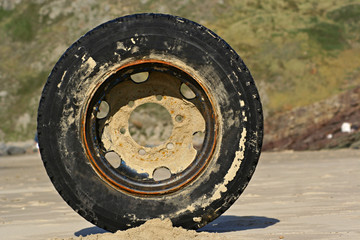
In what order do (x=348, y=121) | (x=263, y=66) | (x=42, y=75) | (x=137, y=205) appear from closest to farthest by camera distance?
(x=137, y=205), (x=348, y=121), (x=263, y=66), (x=42, y=75)

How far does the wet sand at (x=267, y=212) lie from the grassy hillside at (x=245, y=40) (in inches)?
650

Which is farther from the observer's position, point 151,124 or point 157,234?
point 151,124

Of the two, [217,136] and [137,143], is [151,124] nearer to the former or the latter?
[137,143]

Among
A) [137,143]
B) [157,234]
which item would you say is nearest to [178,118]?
[137,143]

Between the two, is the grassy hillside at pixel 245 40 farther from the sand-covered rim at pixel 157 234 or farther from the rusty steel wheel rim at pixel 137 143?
the sand-covered rim at pixel 157 234

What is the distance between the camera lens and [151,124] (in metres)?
28.3

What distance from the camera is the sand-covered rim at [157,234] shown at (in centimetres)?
511

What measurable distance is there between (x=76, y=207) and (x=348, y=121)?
1786cm

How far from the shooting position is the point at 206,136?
546 centimetres

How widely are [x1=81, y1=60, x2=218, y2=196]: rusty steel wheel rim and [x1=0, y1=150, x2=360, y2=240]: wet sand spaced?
26.4 inches

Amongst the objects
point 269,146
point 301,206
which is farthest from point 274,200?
point 269,146

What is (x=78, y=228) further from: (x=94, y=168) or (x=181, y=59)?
(x=181, y=59)

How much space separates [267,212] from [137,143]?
1.78m

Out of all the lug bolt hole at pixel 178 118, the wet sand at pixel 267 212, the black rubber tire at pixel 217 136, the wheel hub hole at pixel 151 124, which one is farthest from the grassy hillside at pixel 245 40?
the black rubber tire at pixel 217 136
